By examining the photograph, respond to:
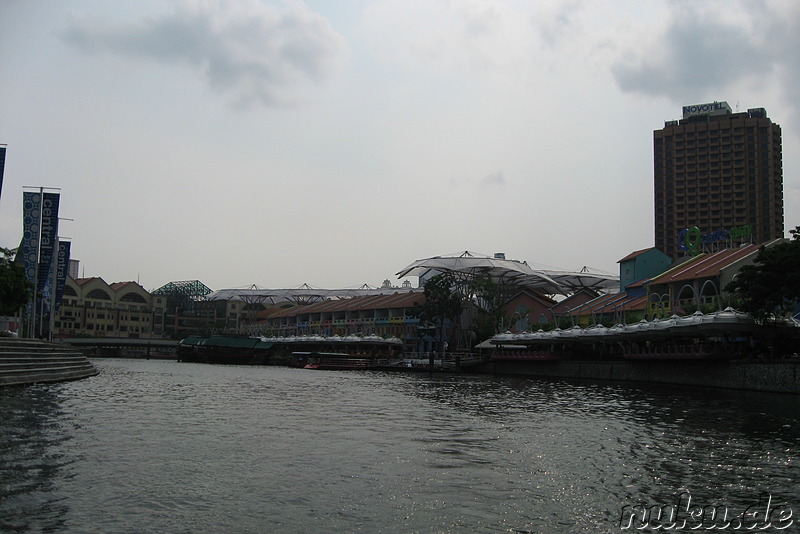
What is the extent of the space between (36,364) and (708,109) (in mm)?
140022

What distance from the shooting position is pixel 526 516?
45.7 ft

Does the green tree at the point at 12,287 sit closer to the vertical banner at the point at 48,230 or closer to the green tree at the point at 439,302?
the vertical banner at the point at 48,230

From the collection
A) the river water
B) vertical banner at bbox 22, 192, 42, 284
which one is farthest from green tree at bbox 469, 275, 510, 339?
the river water

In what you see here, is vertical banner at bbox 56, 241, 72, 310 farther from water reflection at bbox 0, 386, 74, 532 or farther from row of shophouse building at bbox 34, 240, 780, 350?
water reflection at bbox 0, 386, 74, 532

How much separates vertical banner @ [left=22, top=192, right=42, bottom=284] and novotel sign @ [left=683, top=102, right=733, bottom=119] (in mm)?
130975

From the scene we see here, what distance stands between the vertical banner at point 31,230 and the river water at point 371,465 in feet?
83.0

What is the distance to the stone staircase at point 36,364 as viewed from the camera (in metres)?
40.4

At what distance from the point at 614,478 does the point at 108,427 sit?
15.9 meters

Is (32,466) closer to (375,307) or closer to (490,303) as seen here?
(490,303)

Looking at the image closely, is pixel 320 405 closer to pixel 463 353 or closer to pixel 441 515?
pixel 441 515

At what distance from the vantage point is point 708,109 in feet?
502

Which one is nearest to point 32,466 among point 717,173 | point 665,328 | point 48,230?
point 665,328

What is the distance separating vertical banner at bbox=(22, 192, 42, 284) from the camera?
2224 inches

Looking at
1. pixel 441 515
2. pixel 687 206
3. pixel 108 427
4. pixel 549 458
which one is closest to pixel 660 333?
pixel 549 458
